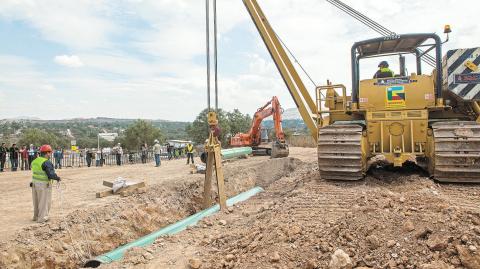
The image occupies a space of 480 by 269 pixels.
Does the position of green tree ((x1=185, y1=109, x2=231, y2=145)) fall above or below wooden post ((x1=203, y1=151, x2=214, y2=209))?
above

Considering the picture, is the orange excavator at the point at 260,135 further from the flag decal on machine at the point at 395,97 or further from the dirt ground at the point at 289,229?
the flag decal on machine at the point at 395,97

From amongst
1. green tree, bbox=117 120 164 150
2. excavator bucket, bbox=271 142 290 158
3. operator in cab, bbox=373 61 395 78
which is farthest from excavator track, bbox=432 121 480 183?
green tree, bbox=117 120 164 150

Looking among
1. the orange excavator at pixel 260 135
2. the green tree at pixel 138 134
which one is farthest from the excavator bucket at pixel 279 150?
the green tree at pixel 138 134

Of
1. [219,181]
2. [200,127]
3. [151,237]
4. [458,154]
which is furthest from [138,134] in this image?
[458,154]

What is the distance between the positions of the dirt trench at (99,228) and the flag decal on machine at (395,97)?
Answer: 5.81 meters

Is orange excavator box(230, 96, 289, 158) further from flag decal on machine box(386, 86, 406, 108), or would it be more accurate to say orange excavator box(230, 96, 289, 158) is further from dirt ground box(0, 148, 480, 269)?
flag decal on machine box(386, 86, 406, 108)

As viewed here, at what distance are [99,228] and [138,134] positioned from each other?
68.6 metres

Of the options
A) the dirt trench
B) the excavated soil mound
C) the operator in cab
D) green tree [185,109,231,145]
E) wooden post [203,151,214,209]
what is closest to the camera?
the excavated soil mound

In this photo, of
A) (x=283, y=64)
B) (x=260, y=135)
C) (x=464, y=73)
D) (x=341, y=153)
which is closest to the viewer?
(x=341, y=153)

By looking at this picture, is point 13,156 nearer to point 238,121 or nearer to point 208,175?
point 208,175

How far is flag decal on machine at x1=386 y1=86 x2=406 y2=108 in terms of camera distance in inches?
300

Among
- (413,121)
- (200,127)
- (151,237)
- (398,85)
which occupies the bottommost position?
A: (151,237)

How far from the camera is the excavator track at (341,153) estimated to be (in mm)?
7219

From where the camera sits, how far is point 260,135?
75.0 ft
